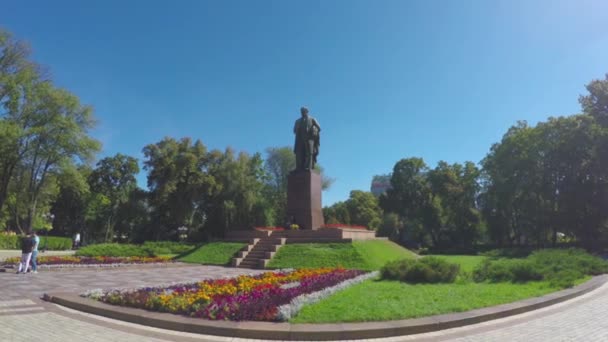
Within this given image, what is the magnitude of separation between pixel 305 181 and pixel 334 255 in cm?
641

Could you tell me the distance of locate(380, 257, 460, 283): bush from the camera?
11469 mm

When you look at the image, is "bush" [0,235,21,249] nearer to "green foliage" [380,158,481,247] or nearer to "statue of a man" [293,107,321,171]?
"statue of a man" [293,107,321,171]

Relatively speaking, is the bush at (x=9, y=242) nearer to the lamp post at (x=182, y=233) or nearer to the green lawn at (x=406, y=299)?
the lamp post at (x=182, y=233)

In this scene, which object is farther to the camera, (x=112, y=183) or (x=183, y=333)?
(x=112, y=183)

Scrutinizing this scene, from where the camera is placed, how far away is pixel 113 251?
2642 centimetres

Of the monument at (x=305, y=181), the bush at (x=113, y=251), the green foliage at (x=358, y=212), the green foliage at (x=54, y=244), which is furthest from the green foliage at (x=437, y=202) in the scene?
the green foliage at (x=54, y=244)

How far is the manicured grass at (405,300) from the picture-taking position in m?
7.02

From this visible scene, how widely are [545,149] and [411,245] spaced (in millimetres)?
19410

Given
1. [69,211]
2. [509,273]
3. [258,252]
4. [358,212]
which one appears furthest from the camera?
[358,212]

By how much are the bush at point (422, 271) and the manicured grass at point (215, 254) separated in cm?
1067

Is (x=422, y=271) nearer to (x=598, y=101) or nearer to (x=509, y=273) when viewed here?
(x=509, y=273)

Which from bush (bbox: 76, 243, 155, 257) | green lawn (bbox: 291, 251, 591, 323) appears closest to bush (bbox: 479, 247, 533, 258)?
green lawn (bbox: 291, 251, 591, 323)

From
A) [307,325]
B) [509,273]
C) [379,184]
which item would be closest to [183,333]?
[307,325]

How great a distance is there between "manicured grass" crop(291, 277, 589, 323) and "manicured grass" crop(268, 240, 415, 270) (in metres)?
6.28
